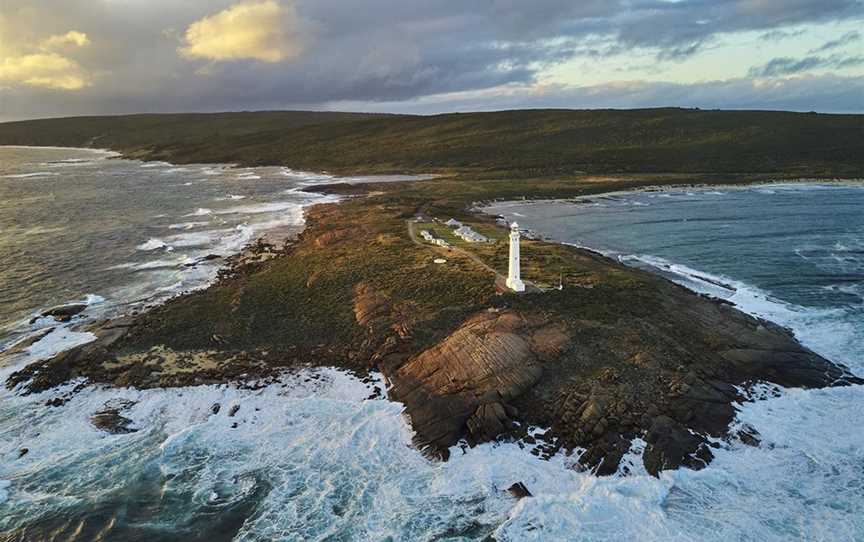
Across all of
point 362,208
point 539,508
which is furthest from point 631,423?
point 362,208

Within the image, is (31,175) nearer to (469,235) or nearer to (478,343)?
(469,235)

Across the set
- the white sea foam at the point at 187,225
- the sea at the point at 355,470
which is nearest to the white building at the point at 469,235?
the sea at the point at 355,470

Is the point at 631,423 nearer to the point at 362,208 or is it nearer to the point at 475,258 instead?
the point at 475,258

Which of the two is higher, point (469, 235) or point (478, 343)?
point (469, 235)

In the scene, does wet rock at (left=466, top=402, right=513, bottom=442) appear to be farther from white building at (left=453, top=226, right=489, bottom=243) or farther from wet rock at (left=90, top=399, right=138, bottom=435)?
white building at (left=453, top=226, right=489, bottom=243)

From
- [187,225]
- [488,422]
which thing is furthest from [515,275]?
[187,225]

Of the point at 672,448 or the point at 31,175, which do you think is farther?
the point at 31,175

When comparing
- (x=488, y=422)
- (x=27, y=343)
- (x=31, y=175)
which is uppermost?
(x=31, y=175)

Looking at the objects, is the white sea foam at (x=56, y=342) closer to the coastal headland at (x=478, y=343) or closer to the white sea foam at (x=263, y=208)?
the coastal headland at (x=478, y=343)
